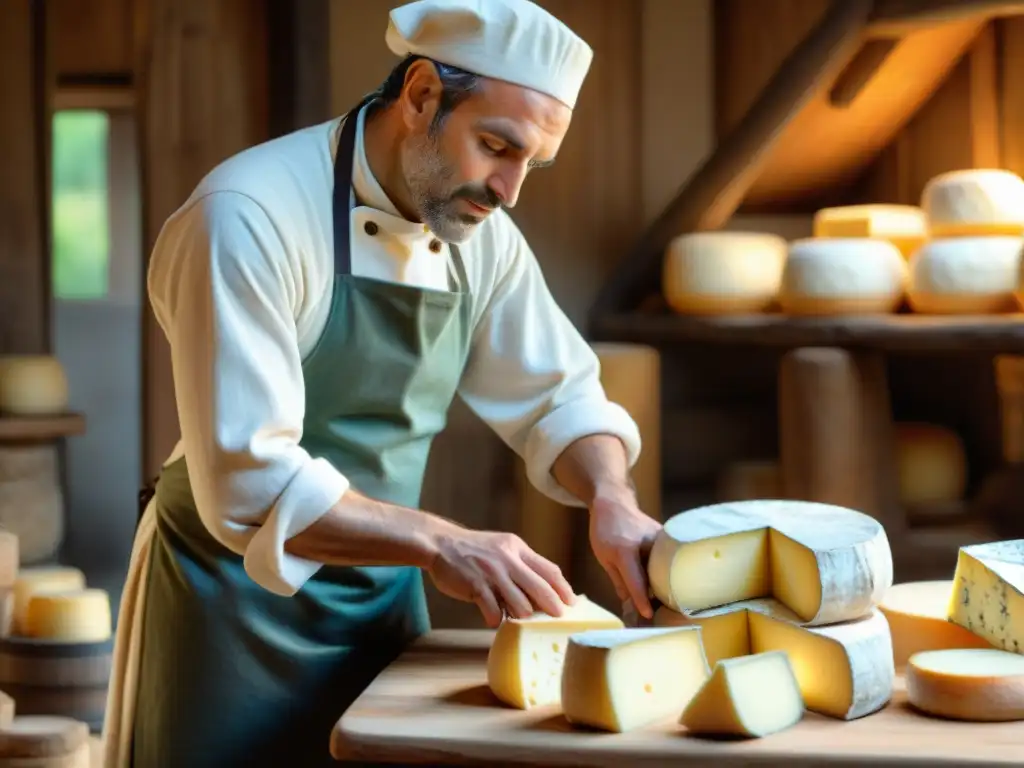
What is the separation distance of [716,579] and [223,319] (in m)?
0.71

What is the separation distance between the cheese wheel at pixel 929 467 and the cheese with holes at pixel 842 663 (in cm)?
219

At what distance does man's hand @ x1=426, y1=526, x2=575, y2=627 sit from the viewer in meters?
1.77

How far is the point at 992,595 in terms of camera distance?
1858 millimetres

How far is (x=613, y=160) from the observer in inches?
172

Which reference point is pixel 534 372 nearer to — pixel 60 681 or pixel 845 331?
pixel 60 681

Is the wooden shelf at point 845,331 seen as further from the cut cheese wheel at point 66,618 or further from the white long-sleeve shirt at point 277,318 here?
the cut cheese wheel at point 66,618

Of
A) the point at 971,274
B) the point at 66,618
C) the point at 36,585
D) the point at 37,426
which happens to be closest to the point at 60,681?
the point at 66,618

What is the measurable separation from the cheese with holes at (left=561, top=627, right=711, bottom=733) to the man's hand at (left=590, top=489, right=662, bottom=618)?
0.79 feet

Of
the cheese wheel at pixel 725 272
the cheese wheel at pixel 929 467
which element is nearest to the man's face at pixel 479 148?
the cheese wheel at pixel 725 272

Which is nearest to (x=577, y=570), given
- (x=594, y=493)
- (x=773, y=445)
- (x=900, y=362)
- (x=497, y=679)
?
(x=773, y=445)

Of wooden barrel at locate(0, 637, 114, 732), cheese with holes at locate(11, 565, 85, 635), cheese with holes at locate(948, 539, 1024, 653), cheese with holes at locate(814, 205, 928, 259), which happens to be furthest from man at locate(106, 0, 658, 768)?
cheese with holes at locate(814, 205, 928, 259)

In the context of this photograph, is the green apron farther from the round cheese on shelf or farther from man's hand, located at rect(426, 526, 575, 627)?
the round cheese on shelf

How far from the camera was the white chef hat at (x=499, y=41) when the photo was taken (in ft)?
6.21

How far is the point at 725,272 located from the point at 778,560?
202 cm
